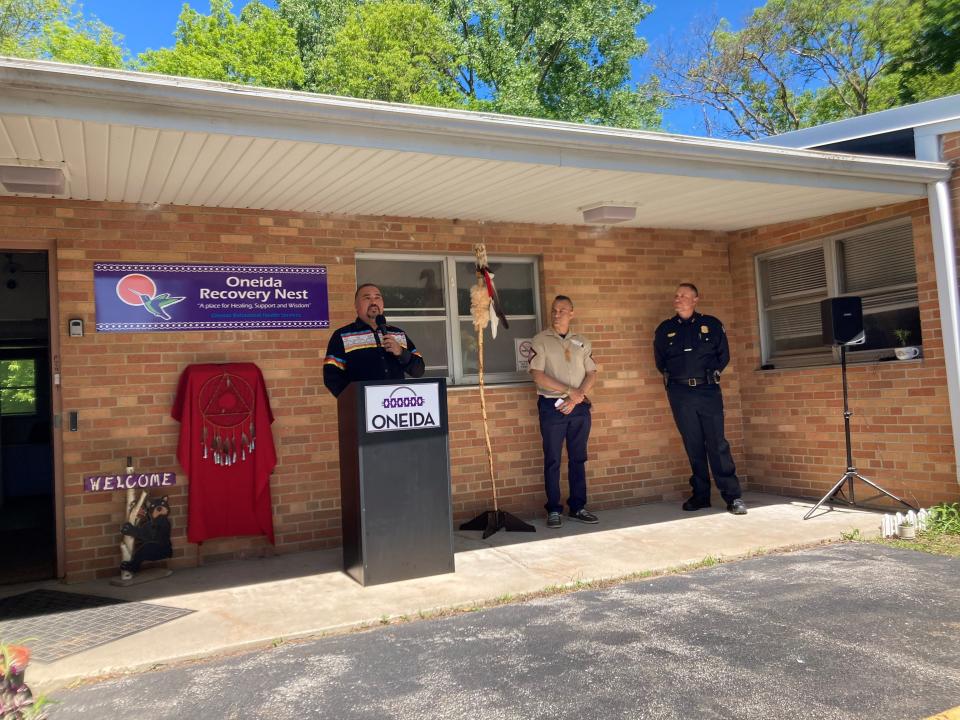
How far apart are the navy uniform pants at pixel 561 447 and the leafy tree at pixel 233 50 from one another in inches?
890

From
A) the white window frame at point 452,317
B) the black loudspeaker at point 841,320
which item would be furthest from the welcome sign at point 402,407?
the black loudspeaker at point 841,320

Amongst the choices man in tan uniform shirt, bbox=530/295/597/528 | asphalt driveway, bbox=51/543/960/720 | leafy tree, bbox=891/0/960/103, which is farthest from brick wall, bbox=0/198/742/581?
leafy tree, bbox=891/0/960/103

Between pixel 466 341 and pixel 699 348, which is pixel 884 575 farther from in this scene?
pixel 466 341

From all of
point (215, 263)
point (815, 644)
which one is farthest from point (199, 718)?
point (215, 263)

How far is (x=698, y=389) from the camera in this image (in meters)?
7.32

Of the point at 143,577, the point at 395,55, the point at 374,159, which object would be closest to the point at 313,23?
the point at 395,55

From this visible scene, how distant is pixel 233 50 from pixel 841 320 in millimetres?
26281

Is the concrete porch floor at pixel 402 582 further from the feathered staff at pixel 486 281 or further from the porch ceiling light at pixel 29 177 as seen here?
the porch ceiling light at pixel 29 177

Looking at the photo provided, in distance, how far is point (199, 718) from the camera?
10.5 feet

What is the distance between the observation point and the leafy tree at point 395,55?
23984mm

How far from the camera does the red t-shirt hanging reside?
571 centimetres

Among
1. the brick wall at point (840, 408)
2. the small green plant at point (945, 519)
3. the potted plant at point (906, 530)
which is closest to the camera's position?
the potted plant at point (906, 530)

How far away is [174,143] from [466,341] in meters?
3.43

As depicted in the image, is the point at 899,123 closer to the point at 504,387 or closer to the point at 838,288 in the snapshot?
the point at 838,288
